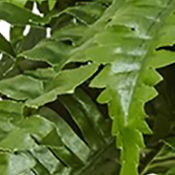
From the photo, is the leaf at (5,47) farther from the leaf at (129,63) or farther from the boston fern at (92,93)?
the leaf at (129,63)

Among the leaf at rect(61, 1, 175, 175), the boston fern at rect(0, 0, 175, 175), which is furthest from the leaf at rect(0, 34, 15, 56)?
the leaf at rect(61, 1, 175, 175)

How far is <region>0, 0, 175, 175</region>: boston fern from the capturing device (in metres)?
0.51

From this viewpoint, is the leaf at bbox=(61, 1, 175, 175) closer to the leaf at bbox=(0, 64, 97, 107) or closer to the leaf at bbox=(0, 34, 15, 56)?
the leaf at bbox=(0, 64, 97, 107)

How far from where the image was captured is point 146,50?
53 cm

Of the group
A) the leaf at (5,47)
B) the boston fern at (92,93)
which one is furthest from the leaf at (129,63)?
the leaf at (5,47)

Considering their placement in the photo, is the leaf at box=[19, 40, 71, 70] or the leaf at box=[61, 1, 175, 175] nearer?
the leaf at box=[61, 1, 175, 175]

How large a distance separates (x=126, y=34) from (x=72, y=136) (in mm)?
147

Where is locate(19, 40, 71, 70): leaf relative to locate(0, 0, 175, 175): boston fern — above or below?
above

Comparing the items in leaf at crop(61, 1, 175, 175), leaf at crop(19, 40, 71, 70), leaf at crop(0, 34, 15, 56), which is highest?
leaf at crop(0, 34, 15, 56)

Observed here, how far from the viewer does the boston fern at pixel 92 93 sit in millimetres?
511

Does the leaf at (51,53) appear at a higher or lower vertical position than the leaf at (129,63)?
higher

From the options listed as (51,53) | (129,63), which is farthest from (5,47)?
(129,63)

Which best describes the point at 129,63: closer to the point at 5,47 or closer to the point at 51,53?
the point at 51,53

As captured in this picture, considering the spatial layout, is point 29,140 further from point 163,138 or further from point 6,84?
point 163,138
